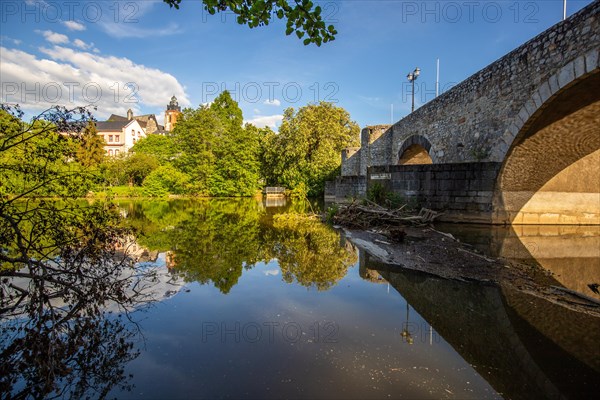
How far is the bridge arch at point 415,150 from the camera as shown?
50.0ft

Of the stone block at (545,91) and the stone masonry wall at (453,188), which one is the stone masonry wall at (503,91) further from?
the stone masonry wall at (453,188)

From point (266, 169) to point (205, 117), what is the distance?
8731 mm

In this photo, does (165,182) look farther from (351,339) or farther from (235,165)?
(351,339)

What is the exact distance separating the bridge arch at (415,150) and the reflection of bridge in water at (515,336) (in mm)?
12415

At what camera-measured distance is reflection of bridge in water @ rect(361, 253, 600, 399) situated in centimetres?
192

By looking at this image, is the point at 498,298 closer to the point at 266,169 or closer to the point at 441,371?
the point at 441,371

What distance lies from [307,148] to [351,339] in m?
29.0

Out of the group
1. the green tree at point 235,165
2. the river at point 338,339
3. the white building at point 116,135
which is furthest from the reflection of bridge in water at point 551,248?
the white building at point 116,135

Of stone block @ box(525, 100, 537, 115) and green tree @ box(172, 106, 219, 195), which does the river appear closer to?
stone block @ box(525, 100, 537, 115)

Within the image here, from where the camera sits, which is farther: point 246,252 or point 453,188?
point 453,188

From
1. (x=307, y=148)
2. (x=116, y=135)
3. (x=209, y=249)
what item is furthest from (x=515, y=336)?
(x=116, y=135)

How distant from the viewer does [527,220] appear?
9898 mm

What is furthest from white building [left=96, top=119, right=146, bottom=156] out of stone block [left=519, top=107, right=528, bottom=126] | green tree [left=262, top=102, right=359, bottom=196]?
stone block [left=519, top=107, right=528, bottom=126]

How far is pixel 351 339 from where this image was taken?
8.11 feet
